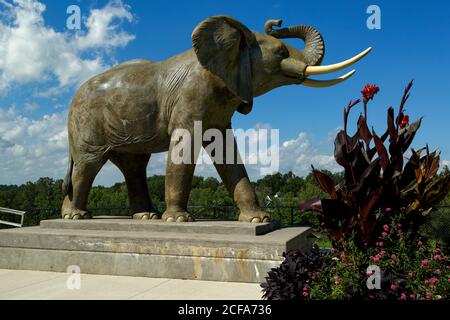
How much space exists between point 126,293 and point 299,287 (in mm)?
1949

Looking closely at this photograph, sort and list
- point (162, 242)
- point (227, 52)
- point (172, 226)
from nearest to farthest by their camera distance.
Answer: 1. point (162, 242)
2. point (172, 226)
3. point (227, 52)

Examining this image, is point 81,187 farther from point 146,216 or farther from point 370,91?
point 370,91

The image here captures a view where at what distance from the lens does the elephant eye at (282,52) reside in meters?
6.38

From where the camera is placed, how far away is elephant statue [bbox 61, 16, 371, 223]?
6234 millimetres

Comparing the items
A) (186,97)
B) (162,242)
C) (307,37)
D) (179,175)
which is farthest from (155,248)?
(307,37)

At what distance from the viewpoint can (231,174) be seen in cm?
662

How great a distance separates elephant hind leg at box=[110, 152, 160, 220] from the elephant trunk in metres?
2.93

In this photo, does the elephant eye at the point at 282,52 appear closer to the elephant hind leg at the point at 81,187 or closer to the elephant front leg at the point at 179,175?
the elephant front leg at the point at 179,175

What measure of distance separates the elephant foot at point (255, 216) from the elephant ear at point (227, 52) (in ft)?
4.98

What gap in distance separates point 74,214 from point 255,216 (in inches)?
110

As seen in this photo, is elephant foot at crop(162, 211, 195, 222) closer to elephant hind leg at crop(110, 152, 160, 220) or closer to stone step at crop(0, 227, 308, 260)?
stone step at crop(0, 227, 308, 260)

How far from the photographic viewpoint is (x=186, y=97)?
6273 millimetres

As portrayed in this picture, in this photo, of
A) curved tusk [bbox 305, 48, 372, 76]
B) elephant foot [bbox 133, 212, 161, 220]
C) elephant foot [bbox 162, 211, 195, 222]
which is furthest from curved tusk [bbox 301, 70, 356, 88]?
elephant foot [bbox 133, 212, 161, 220]
